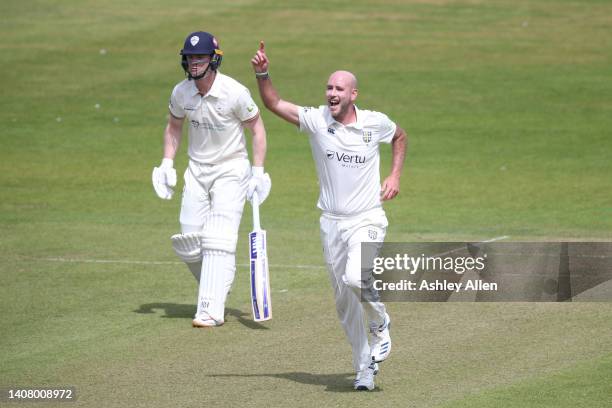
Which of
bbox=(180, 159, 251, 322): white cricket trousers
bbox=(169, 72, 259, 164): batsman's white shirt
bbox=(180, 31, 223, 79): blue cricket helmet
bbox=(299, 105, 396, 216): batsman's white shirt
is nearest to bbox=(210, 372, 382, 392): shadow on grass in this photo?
bbox=(299, 105, 396, 216): batsman's white shirt

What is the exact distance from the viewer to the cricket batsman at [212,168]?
13.1 metres

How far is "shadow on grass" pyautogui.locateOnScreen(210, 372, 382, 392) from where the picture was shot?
10.5 meters

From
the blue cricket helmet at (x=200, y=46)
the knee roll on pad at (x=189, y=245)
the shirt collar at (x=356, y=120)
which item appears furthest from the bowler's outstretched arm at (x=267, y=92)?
the knee roll on pad at (x=189, y=245)

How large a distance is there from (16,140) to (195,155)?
13.8 metres

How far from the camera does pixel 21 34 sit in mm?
36062

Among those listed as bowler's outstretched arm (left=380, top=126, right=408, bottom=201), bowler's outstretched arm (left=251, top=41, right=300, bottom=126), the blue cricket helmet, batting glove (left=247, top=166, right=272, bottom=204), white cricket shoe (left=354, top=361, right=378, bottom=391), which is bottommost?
white cricket shoe (left=354, top=361, right=378, bottom=391)

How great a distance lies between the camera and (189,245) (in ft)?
44.1

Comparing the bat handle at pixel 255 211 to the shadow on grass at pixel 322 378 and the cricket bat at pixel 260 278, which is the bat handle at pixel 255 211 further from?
the shadow on grass at pixel 322 378

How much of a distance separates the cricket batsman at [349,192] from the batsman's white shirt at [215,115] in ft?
8.40

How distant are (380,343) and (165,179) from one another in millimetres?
4016

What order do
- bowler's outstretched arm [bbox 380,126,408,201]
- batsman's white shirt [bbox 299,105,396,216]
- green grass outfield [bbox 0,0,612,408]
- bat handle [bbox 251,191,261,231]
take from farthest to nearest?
bat handle [bbox 251,191,261,231] → green grass outfield [bbox 0,0,612,408] → bowler's outstretched arm [bbox 380,126,408,201] → batsman's white shirt [bbox 299,105,396,216]

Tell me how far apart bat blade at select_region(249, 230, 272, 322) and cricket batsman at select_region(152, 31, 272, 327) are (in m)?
1.14

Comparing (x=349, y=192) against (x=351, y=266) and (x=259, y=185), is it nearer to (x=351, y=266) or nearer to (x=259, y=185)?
(x=351, y=266)

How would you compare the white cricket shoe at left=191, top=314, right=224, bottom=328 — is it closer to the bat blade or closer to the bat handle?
the bat blade
